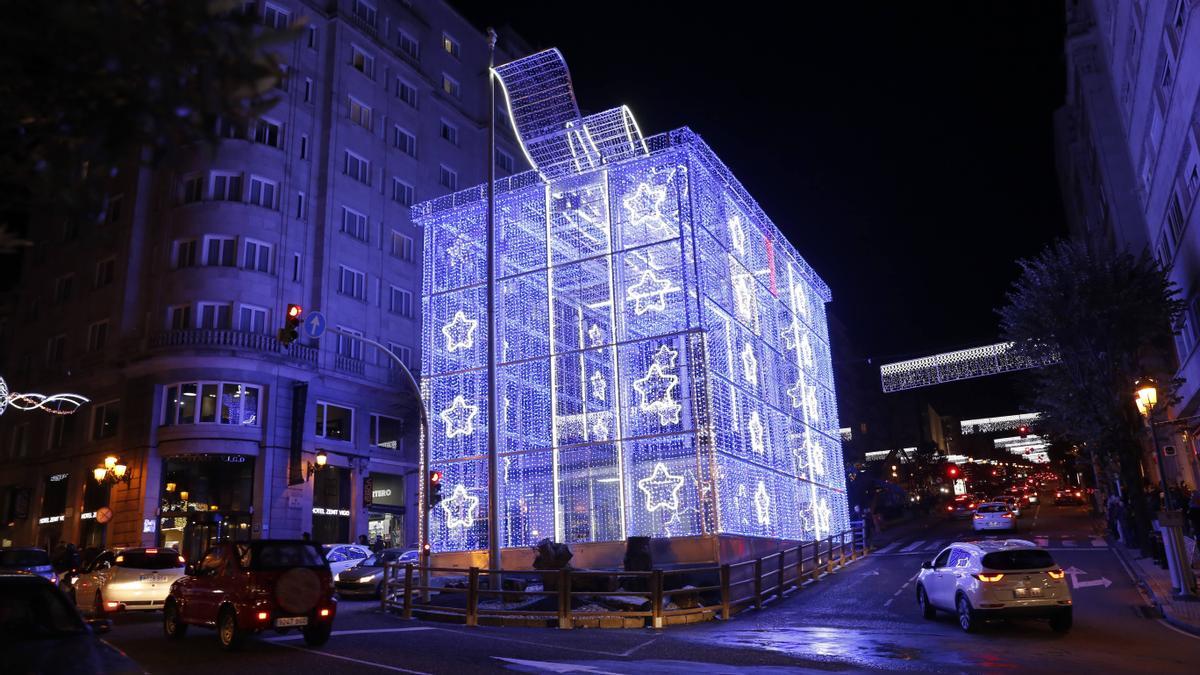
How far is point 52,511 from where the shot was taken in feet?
130

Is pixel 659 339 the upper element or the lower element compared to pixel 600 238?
lower

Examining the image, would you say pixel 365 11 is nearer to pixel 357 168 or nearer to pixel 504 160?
pixel 357 168

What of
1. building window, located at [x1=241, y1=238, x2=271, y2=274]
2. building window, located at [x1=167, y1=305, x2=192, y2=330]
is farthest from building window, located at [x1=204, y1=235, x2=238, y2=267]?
building window, located at [x1=167, y1=305, x2=192, y2=330]

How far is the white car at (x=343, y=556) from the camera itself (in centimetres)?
2768

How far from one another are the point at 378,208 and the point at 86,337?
1552cm

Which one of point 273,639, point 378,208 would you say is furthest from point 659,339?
point 378,208

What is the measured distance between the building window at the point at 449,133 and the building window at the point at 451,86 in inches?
90.1

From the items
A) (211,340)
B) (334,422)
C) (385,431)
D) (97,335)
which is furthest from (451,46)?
(97,335)

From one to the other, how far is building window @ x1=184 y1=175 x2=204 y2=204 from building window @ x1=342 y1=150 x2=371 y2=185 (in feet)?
23.2

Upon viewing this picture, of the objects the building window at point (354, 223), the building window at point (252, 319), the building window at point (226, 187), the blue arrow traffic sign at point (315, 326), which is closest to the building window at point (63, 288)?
the building window at point (226, 187)

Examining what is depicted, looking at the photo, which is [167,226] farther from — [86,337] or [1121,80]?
[1121,80]

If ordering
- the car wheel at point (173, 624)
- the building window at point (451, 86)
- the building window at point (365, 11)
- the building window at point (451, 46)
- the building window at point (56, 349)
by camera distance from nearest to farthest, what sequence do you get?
the car wheel at point (173, 624) → the building window at point (56, 349) → the building window at point (365, 11) → the building window at point (451, 86) → the building window at point (451, 46)

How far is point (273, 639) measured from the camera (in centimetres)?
1420

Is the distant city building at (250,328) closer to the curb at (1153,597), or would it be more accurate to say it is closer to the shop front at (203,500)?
the shop front at (203,500)
